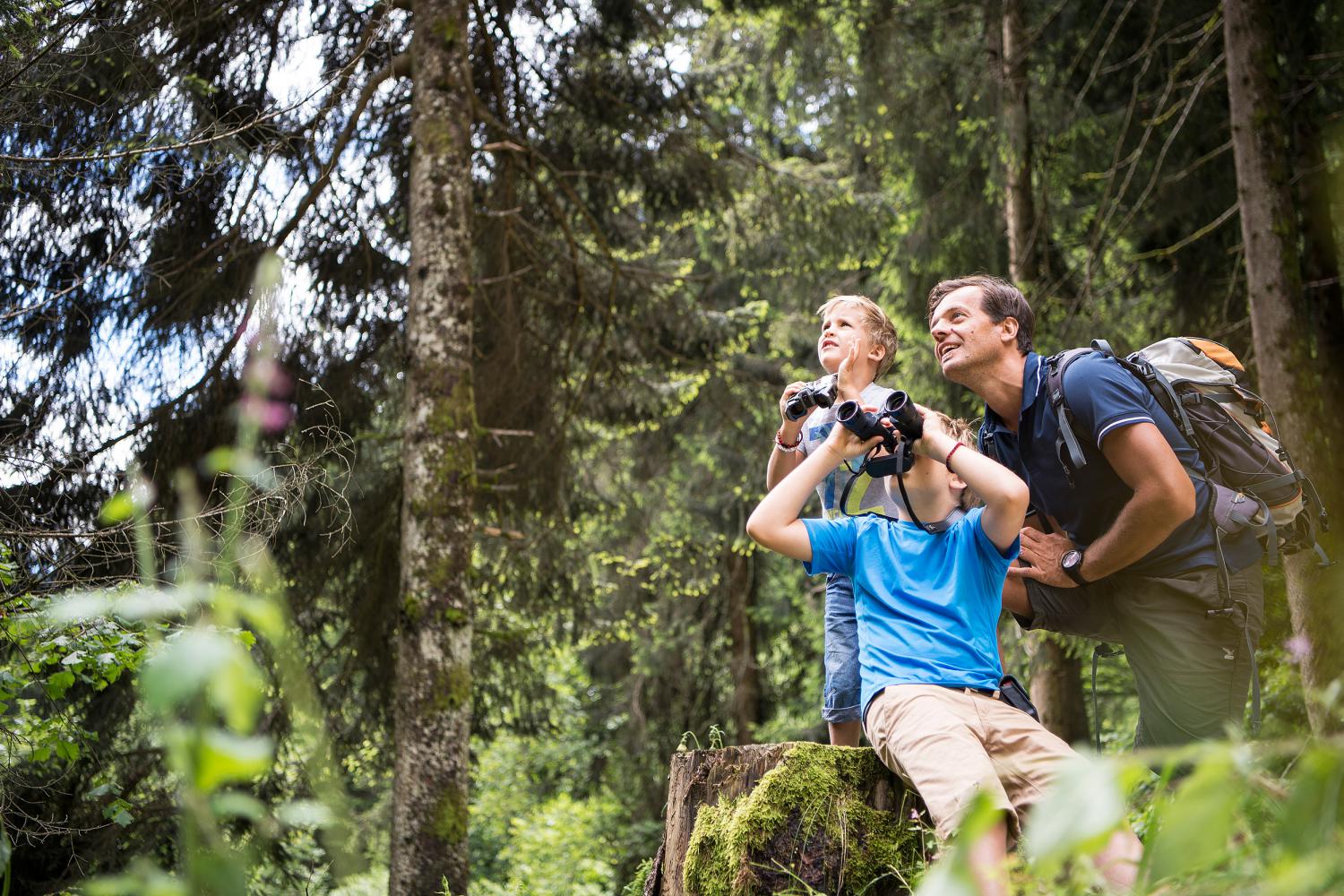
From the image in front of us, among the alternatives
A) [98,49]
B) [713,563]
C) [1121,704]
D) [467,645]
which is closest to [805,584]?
[713,563]

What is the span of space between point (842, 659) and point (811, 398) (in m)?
0.98

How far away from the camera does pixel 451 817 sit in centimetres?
579

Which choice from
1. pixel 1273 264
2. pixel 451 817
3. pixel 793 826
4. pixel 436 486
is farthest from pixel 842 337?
pixel 451 817

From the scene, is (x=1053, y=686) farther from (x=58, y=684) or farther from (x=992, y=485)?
(x=58, y=684)

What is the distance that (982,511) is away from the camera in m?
3.02

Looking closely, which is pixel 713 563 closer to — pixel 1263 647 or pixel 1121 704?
pixel 1121 704

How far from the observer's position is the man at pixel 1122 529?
3041 millimetres

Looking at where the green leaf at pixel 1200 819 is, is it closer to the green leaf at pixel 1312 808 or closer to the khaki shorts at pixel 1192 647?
the green leaf at pixel 1312 808

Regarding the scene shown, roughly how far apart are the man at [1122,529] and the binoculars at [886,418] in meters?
0.41

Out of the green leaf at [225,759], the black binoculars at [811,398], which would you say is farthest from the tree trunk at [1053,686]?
the green leaf at [225,759]

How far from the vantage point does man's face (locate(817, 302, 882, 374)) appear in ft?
11.8

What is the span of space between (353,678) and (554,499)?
2107mm

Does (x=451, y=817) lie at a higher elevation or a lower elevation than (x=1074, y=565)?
lower

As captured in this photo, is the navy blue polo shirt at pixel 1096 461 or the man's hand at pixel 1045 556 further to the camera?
the man's hand at pixel 1045 556
